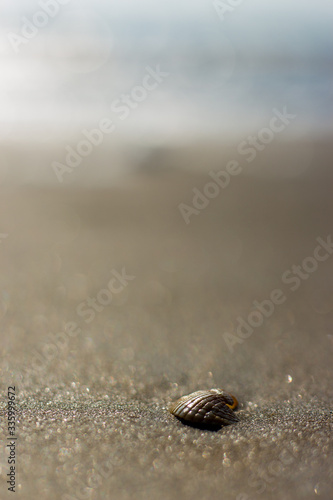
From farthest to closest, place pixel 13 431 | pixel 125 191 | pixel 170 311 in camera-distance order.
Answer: pixel 125 191
pixel 170 311
pixel 13 431

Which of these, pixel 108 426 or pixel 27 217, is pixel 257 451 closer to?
pixel 108 426

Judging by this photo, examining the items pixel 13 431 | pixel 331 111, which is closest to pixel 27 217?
pixel 13 431

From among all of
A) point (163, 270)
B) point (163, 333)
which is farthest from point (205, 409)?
point (163, 270)

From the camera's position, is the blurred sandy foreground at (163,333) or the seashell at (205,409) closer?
the blurred sandy foreground at (163,333)

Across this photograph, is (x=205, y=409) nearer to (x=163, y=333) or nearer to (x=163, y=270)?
(x=163, y=333)
